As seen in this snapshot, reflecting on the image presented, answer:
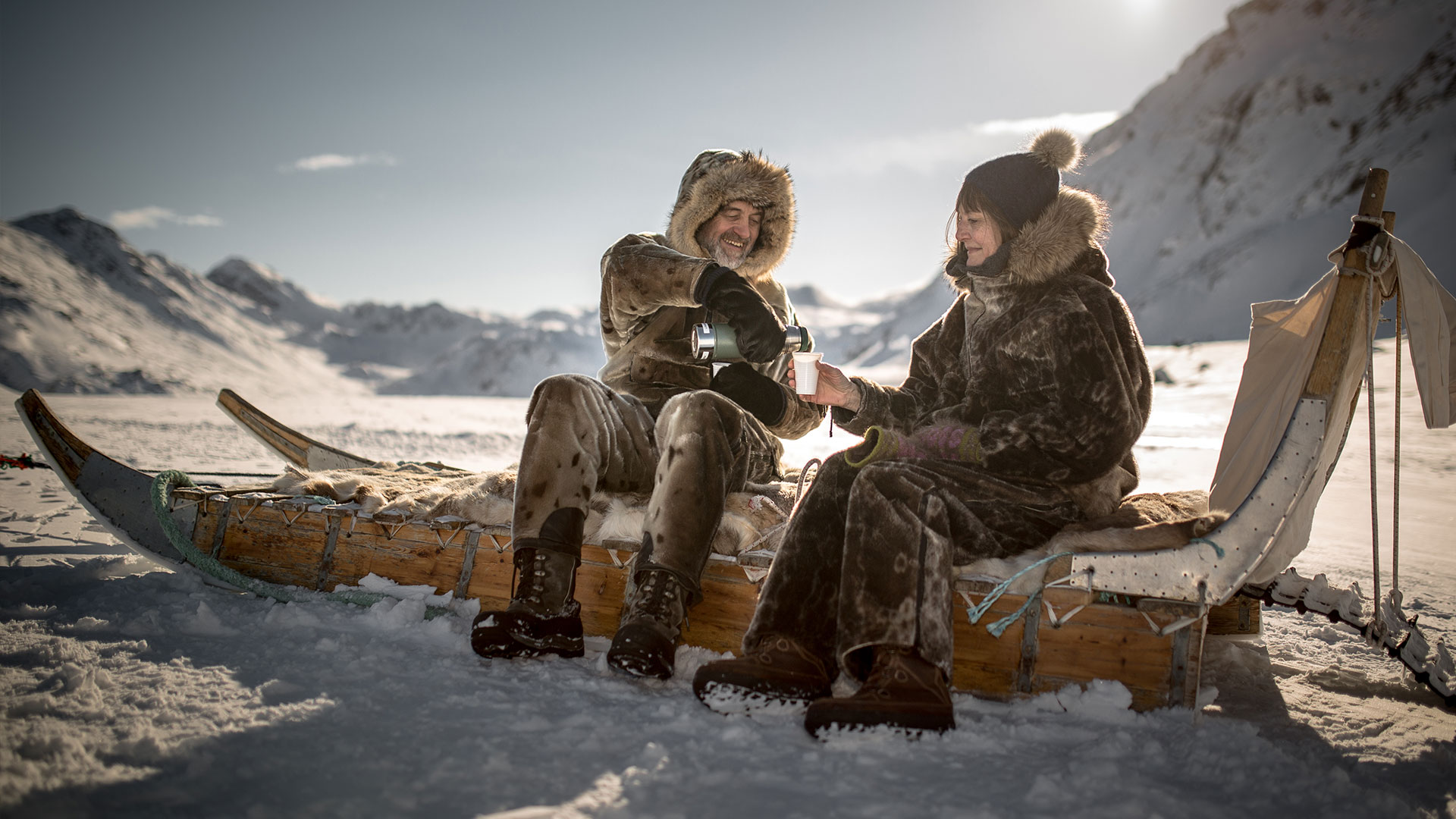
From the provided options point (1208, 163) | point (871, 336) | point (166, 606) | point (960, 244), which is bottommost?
point (166, 606)

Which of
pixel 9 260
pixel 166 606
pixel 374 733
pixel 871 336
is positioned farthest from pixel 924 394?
pixel 871 336

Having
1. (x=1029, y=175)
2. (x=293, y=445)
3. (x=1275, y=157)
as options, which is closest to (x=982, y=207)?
(x=1029, y=175)

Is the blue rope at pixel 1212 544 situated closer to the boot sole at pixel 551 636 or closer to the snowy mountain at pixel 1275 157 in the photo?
the boot sole at pixel 551 636

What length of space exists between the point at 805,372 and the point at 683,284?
0.58 metres

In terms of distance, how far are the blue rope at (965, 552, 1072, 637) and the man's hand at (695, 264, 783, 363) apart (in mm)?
990

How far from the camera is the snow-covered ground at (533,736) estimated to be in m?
1.29

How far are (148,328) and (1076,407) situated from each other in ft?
157

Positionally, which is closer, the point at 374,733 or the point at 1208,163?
the point at 374,733

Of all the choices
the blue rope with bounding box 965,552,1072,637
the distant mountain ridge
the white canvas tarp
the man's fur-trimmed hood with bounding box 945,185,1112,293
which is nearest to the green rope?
the blue rope with bounding box 965,552,1072,637

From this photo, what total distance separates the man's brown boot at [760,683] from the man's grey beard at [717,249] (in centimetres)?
172

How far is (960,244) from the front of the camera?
230 centimetres

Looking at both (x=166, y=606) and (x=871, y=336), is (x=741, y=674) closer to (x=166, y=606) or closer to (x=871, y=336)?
(x=166, y=606)

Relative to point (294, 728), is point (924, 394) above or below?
above

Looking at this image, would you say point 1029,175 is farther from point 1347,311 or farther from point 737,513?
point 737,513
